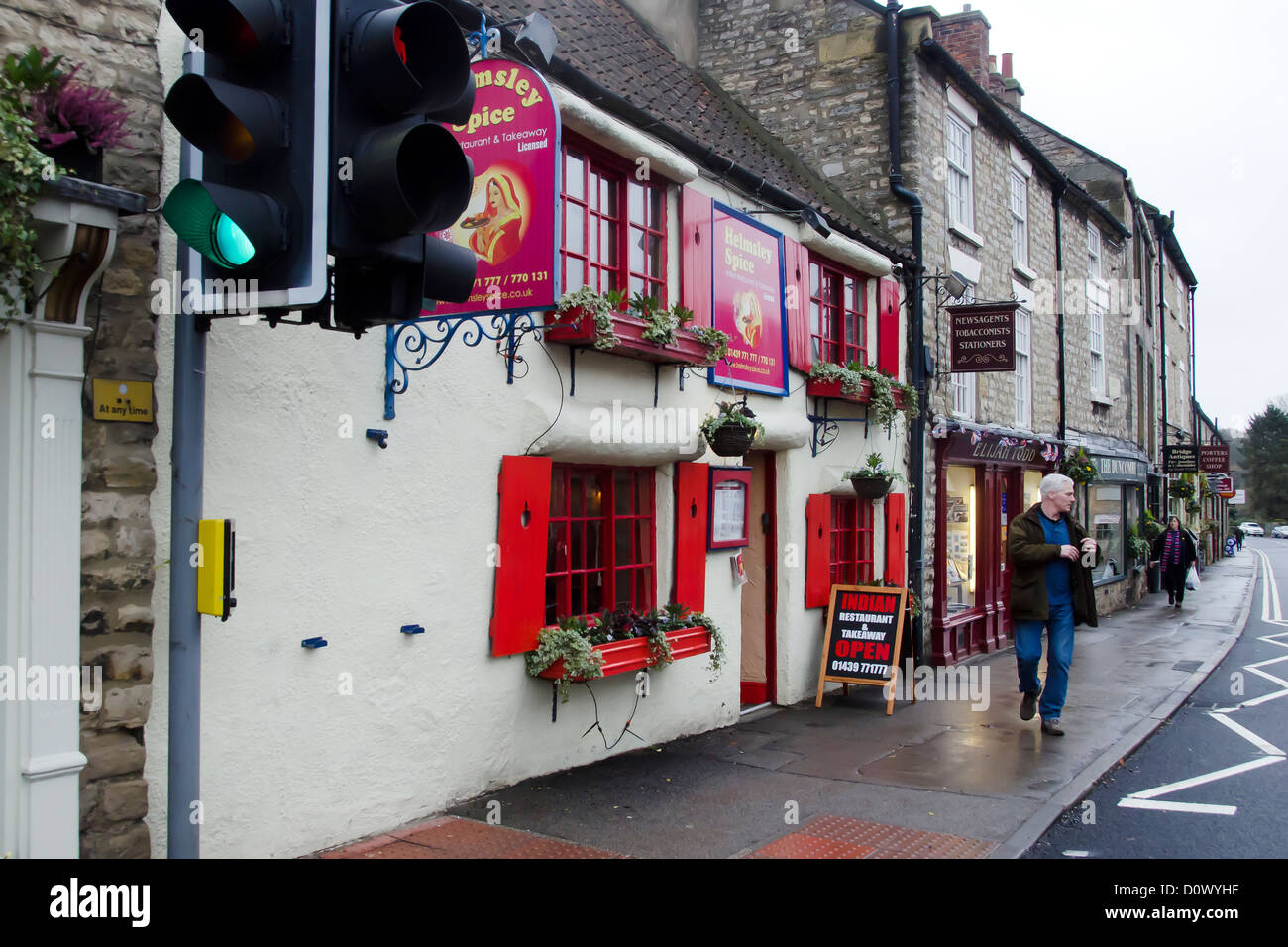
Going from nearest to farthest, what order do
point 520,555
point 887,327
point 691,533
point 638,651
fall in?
1. point 520,555
2. point 638,651
3. point 691,533
4. point 887,327

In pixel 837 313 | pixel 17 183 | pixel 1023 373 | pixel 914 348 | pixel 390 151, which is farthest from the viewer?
pixel 1023 373

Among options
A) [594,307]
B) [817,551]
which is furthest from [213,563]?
[817,551]

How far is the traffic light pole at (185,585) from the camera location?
11.1 ft

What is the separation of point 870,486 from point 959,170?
19.8 feet

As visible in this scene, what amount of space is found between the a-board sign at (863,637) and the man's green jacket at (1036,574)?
1472 millimetres

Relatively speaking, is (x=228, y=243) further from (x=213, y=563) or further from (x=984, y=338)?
(x=984, y=338)

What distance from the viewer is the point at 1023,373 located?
16.6 metres

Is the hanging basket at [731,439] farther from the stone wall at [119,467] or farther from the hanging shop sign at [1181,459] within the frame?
the hanging shop sign at [1181,459]

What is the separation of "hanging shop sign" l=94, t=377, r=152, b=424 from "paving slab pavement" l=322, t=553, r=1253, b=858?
254 cm

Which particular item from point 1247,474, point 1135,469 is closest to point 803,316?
point 1135,469

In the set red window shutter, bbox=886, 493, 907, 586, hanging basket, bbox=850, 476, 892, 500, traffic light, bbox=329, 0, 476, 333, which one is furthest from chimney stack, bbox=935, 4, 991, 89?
traffic light, bbox=329, 0, 476, 333

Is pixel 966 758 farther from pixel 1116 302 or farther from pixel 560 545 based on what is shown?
pixel 1116 302

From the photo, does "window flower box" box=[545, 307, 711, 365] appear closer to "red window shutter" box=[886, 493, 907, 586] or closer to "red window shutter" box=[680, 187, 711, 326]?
A: "red window shutter" box=[680, 187, 711, 326]

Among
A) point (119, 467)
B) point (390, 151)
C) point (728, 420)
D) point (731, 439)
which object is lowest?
point (119, 467)
